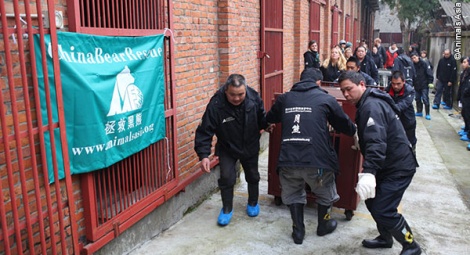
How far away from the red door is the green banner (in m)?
3.56

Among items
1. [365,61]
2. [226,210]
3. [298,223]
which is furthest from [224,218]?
[365,61]

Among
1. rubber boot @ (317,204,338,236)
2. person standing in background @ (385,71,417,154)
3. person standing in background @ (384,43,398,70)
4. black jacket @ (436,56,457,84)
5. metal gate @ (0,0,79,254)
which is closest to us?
metal gate @ (0,0,79,254)

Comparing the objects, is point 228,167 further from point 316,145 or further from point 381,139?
point 381,139

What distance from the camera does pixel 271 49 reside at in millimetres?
8250

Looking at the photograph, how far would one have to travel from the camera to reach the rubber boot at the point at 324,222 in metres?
4.45

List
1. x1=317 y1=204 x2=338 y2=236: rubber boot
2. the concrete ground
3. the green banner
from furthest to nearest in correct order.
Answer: x1=317 y1=204 x2=338 y2=236: rubber boot, the concrete ground, the green banner

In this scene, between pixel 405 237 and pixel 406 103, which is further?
pixel 406 103

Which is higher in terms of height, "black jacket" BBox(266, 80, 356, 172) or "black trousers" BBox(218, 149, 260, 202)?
"black jacket" BBox(266, 80, 356, 172)

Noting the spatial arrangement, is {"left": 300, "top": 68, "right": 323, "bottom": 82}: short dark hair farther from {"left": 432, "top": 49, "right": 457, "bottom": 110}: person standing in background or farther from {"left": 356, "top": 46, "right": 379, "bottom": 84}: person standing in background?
{"left": 432, "top": 49, "right": 457, "bottom": 110}: person standing in background

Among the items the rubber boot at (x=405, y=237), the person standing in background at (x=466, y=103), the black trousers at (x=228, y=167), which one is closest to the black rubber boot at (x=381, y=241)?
the rubber boot at (x=405, y=237)

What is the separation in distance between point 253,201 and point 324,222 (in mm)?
955

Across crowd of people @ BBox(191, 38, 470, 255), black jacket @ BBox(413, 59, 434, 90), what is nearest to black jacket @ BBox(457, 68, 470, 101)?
black jacket @ BBox(413, 59, 434, 90)

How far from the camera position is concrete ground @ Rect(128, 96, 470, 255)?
4262mm

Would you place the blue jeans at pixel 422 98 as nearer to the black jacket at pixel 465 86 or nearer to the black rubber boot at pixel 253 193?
the black jacket at pixel 465 86
